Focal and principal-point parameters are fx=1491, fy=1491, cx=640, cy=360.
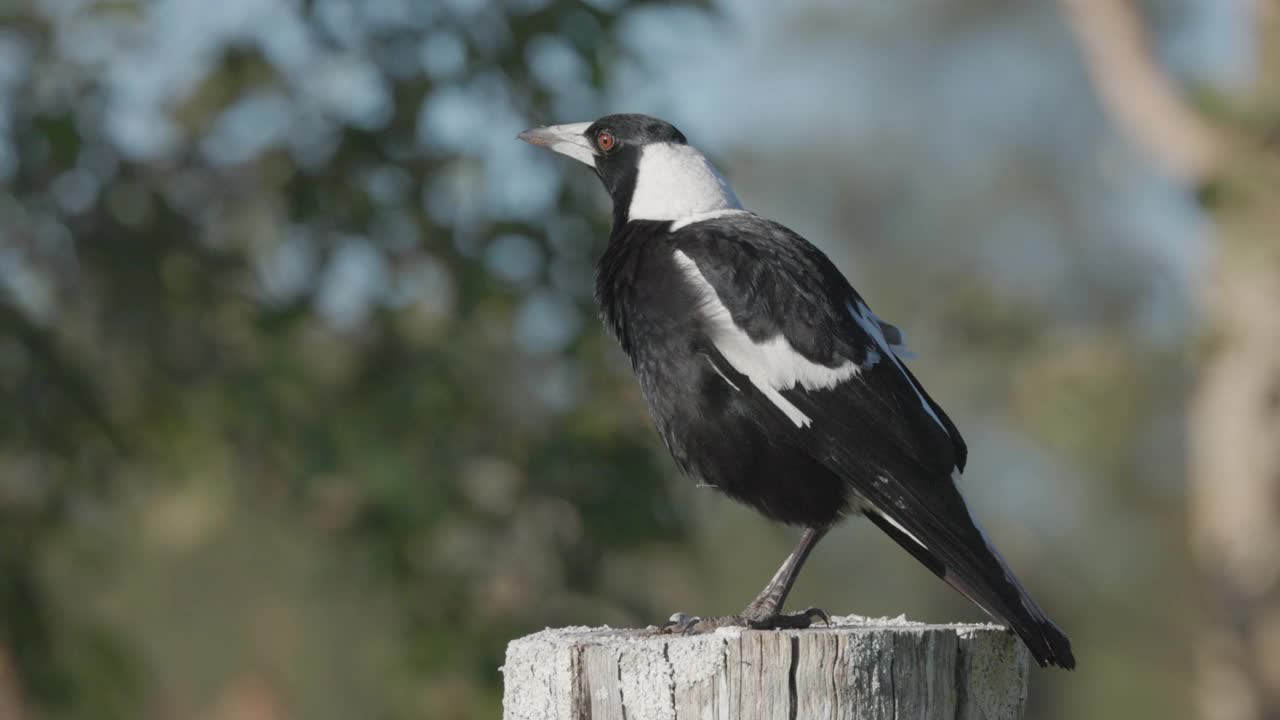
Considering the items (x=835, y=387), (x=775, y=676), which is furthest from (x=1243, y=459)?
(x=775, y=676)

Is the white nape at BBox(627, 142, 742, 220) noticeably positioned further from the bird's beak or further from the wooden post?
the wooden post

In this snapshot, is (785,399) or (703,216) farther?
(703,216)

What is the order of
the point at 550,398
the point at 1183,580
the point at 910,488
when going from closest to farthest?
the point at 910,488 < the point at 550,398 < the point at 1183,580

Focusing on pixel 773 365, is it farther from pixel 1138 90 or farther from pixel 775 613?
pixel 1138 90

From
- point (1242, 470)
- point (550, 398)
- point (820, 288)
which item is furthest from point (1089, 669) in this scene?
point (820, 288)

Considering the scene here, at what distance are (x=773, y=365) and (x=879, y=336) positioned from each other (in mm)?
256

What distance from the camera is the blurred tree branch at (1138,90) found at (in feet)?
26.8

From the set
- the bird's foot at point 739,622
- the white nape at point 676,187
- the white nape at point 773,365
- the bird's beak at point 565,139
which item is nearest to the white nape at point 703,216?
the white nape at point 676,187

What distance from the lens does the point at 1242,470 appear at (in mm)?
8375

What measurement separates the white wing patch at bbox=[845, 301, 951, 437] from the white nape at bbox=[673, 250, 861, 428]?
12 cm

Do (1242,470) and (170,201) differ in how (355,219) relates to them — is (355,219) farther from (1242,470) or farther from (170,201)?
(1242,470)

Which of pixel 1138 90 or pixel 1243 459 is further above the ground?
pixel 1138 90

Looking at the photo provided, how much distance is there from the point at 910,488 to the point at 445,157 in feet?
6.65

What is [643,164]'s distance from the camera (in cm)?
334
